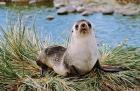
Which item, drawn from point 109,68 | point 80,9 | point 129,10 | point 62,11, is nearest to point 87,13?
point 62,11

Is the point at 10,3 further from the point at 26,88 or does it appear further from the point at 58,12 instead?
the point at 26,88

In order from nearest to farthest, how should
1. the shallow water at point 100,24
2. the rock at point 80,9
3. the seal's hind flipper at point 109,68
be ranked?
the seal's hind flipper at point 109,68
the shallow water at point 100,24
the rock at point 80,9

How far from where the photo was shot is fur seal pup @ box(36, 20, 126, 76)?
253 inches

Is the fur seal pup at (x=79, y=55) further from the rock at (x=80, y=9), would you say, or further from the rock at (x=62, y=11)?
the rock at (x=80, y=9)

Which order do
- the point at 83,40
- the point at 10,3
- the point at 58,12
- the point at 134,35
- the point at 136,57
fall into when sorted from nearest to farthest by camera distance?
the point at 83,40
the point at 136,57
the point at 134,35
the point at 58,12
the point at 10,3

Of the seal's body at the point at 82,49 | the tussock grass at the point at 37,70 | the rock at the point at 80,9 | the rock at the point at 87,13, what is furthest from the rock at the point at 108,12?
the seal's body at the point at 82,49

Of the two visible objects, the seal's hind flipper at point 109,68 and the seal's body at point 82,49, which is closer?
the seal's body at point 82,49

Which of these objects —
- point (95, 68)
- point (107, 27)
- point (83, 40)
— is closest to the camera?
point (83, 40)

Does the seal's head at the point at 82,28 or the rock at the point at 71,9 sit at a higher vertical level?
the seal's head at the point at 82,28

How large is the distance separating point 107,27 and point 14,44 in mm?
9812

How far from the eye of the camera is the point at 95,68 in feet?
22.6

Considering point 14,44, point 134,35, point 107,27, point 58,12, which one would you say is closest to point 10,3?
point 58,12

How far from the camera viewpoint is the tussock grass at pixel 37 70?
661 centimetres

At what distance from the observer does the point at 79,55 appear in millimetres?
6551
